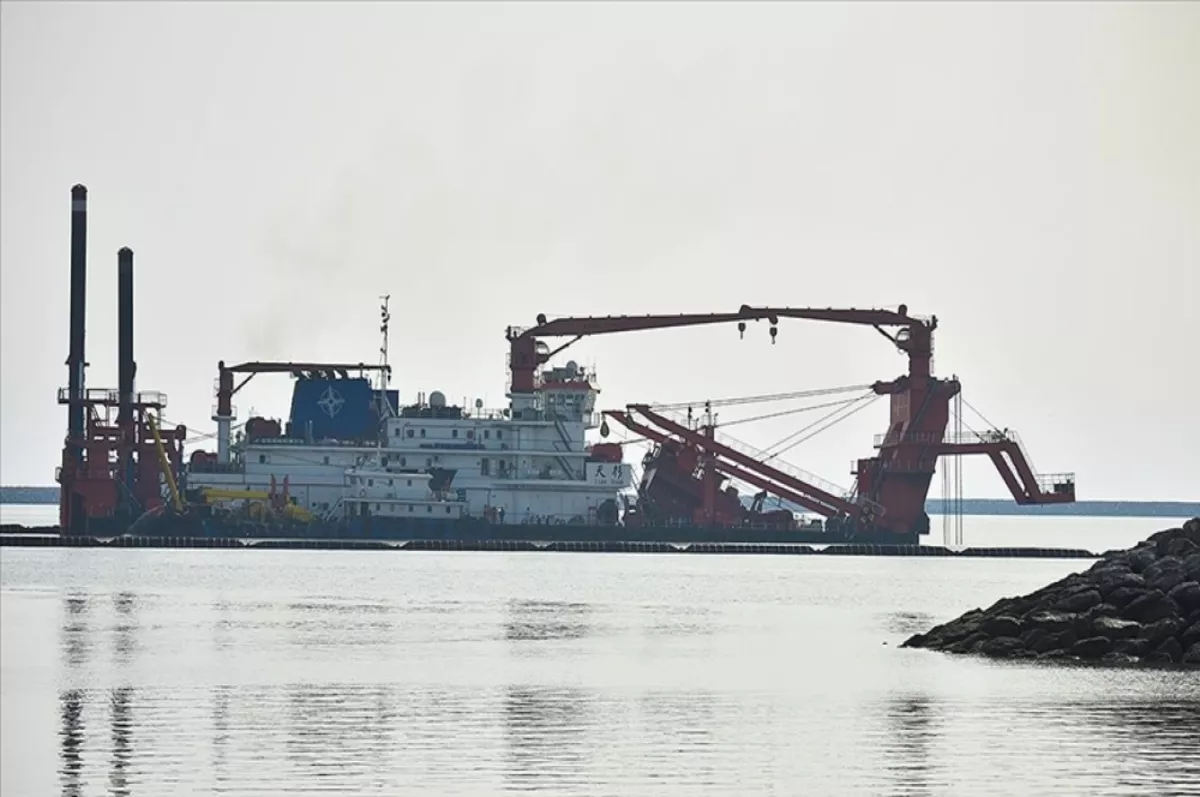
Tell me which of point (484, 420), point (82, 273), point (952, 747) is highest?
point (82, 273)

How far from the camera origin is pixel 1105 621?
3572 centimetres

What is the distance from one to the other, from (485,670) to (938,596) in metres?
27.1

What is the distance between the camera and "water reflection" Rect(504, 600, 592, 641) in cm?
4144

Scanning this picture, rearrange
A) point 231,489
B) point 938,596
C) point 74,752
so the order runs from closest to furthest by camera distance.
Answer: point 74,752 < point 938,596 < point 231,489

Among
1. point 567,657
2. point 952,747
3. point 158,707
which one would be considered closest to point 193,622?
point 567,657

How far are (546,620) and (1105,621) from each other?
13371 mm

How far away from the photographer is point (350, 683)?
31.3m

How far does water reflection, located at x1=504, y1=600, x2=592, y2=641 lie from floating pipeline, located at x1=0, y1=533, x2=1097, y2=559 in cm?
3371

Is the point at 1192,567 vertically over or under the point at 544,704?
over

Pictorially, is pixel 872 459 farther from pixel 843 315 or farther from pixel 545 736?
pixel 545 736

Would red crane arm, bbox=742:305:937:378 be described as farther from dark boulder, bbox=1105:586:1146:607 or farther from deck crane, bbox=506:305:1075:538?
dark boulder, bbox=1105:586:1146:607

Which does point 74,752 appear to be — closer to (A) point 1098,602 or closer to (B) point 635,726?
(B) point 635,726

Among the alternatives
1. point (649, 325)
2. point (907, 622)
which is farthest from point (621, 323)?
point (907, 622)

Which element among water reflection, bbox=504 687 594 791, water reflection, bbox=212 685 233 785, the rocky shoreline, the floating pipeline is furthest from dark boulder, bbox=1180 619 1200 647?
the floating pipeline
